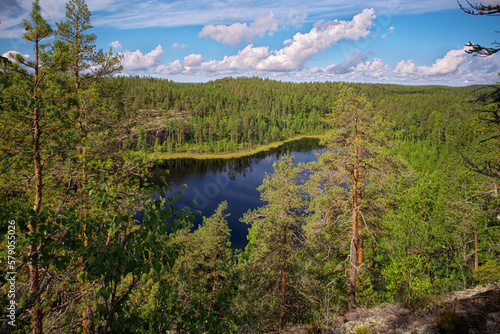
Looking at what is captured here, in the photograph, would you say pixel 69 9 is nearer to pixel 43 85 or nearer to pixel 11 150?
pixel 43 85

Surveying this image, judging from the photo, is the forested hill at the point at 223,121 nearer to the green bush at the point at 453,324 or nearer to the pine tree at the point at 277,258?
the pine tree at the point at 277,258

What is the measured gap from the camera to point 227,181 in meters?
59.2

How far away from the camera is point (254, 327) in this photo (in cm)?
1018

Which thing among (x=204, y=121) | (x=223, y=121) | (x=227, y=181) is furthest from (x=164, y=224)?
(x=223, y=121)

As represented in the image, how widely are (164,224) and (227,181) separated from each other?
57036 millimetres

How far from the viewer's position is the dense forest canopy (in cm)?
240

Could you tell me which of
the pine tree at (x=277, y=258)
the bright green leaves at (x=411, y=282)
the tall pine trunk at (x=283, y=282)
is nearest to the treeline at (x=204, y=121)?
the pine tree at (x=277, y=258)

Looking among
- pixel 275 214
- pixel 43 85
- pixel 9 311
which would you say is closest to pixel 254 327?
pixel 275 214

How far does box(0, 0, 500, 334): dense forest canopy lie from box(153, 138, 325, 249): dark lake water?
47.6 ft

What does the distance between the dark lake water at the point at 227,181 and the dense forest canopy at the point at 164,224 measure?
571 inches

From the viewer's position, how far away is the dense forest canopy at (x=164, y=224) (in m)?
2.40

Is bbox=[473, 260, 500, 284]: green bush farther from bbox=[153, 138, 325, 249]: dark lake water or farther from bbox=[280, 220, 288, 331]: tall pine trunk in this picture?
Answer: bbox=[153, 138, 325, 249]: dark lake water

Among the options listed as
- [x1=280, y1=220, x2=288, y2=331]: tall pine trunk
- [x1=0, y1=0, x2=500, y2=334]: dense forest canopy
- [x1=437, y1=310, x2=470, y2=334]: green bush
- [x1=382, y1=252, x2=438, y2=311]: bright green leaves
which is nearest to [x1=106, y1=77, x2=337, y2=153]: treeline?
[x1=0, y1=0, x2=500, y2=334]: dense forest canopy

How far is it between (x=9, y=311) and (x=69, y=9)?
9500 mm
